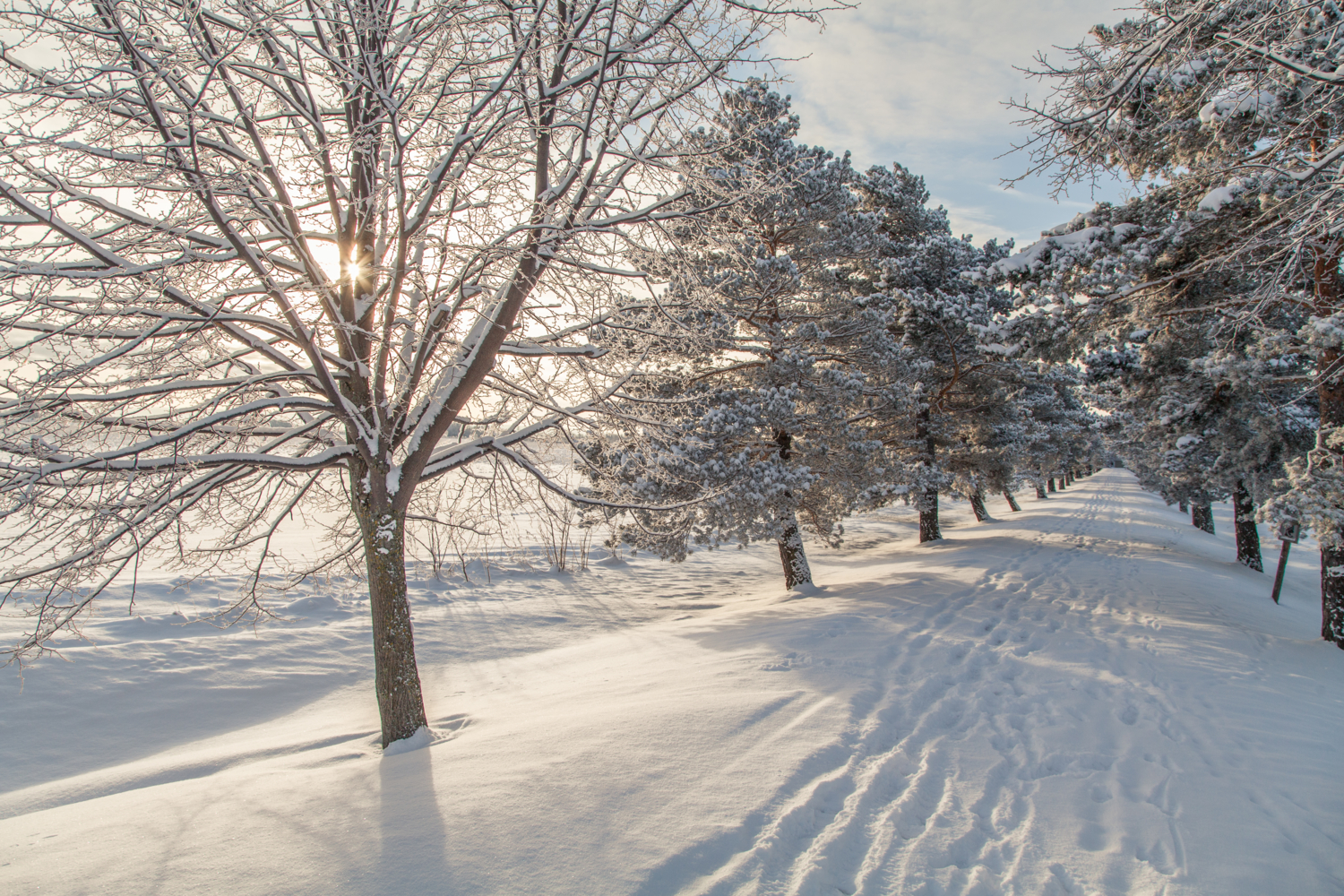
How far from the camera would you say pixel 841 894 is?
8.74ft

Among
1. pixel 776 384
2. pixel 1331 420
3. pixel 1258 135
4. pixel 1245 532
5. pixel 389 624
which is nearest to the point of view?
pixel 389 624

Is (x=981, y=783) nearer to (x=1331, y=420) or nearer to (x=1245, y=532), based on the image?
(x=1331, y=420)

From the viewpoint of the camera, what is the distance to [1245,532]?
14656 millimetres

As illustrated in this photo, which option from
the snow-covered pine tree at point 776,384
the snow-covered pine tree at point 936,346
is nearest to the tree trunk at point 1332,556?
the snow-covered pine tree at point 776,384

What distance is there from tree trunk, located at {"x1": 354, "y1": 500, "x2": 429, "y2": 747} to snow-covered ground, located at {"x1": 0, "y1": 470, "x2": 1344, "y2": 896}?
0.31 meters

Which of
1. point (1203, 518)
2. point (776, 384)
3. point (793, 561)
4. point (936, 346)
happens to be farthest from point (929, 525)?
point (1203, 518)

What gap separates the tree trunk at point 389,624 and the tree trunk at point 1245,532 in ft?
61.0

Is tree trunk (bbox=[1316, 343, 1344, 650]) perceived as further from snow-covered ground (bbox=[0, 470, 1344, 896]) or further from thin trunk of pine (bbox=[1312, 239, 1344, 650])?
snow-covered ground (bbox=[0, 470, 1344, 896])

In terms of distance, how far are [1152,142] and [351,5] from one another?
30.9 ft

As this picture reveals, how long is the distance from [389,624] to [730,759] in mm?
2903

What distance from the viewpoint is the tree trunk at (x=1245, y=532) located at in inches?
556

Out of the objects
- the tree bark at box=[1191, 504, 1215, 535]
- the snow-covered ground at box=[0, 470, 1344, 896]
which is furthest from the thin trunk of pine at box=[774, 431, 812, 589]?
the tree bark at box=[1191, 504, 1215, 535]

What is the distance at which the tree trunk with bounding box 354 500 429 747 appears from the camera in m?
4.56

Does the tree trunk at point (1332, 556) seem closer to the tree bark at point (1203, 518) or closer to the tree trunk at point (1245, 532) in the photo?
the tree trunk at point (1245, 532)
